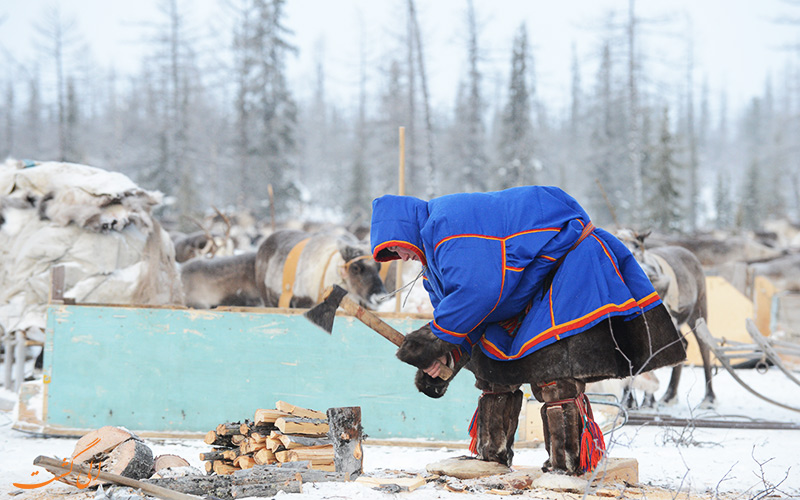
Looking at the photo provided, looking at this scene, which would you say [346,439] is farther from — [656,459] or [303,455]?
[656,459]

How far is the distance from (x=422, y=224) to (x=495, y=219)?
1.24ft

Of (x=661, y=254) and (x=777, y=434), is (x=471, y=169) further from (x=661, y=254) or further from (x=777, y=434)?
(x=777, y=434)

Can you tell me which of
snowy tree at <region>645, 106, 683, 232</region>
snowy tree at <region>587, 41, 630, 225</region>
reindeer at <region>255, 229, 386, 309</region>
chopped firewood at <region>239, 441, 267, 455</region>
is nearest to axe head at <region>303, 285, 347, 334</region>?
chopped firewood at <region>239, 441, 267, 455</region>

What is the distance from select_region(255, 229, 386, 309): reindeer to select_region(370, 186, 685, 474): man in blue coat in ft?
13.5

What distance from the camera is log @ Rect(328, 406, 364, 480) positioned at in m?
3.58

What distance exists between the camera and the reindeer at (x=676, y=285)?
22.4 ft

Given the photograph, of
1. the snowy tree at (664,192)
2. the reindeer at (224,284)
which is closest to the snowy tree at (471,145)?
the snowy tree at (664,192)

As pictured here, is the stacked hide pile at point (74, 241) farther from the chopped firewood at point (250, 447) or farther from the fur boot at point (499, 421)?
the fur boot at point (499, 421)

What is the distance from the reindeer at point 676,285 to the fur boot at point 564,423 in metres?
3.67

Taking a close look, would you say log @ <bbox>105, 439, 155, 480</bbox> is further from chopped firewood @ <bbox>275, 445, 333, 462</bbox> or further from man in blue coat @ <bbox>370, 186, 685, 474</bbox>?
man in blue coat @ <bbox>370, 186, 685, 474</bbox>

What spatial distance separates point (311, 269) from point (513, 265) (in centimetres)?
533

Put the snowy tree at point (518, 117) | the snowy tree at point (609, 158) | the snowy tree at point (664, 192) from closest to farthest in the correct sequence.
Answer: the snowy tree at point (664, 192), the snowy tree at point (518, 117), the snowy tree at point (609, 158)

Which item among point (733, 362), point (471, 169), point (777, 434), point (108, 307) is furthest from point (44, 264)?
point (471, 169)

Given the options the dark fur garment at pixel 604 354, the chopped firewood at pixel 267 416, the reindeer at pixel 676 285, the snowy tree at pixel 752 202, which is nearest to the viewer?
the dark fur garment at pixel 604 354
